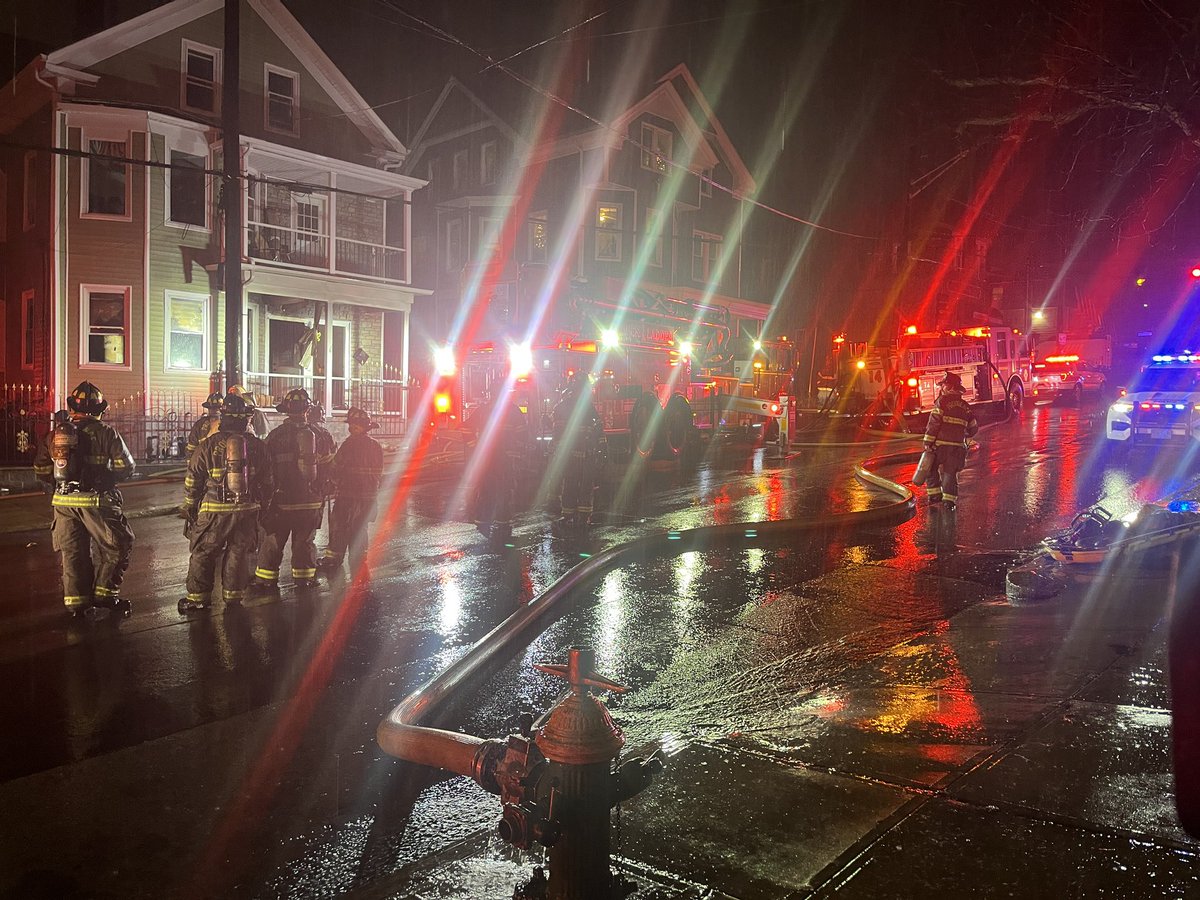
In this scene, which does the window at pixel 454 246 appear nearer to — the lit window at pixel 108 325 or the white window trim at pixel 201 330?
the white window trim at pixel 201 330

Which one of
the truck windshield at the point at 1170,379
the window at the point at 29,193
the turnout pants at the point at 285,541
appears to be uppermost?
the window at the point at 29,193

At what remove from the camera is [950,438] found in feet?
41.1

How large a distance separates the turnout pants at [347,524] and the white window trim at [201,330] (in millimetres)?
14201

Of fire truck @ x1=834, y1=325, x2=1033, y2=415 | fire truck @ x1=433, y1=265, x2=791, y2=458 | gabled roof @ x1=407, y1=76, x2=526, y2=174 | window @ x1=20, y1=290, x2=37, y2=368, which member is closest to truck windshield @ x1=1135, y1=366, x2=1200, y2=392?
fire truck @ x1=834, y1=325, x2=1033, y2=415

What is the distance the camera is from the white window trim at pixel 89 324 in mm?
20969

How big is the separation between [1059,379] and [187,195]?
26932 mm

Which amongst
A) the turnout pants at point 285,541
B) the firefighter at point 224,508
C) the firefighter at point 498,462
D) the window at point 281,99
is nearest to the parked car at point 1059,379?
the window at point 281,99

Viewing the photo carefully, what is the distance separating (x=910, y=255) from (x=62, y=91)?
33.4 m

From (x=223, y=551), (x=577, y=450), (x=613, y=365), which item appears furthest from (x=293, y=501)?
(x=613, y=365)

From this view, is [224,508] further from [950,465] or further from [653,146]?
[653,146]

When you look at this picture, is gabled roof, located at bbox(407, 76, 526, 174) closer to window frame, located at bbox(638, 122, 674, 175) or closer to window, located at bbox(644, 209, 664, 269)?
window frame, located at bbox(638, 122, 674, 175)

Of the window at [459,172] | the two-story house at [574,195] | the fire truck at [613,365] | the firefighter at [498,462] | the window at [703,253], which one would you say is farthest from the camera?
the window at [703,253]

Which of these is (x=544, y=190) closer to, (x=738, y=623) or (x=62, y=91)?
(x=62, y=91)

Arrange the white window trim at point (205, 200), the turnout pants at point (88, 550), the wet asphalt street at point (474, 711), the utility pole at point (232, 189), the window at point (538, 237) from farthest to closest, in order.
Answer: the window at point (538, 237) → the white window trim at point (205, 200) → the utility pole at point (232, 189) → the turnout pants at point (88, 550) → the wet asphalt street at point (474, 711)
